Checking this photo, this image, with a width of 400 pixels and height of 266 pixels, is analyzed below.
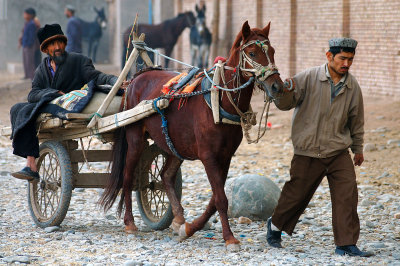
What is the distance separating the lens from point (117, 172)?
23.0ft

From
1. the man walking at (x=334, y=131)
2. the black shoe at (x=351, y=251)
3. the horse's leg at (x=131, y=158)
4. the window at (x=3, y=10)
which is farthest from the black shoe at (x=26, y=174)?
the window at (x=3, y=10)

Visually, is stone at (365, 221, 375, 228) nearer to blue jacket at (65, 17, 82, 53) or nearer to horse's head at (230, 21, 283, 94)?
horse's head at (230, 21, 283, 94)

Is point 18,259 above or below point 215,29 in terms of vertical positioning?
below

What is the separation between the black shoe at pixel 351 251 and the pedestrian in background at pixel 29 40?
1785cm

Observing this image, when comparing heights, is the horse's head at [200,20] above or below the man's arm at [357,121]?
above

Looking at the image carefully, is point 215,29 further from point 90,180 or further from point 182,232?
point 182,232

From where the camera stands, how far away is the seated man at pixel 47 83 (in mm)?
6902

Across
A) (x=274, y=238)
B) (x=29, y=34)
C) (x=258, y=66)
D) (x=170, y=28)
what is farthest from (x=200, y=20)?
(x=258, y=66)

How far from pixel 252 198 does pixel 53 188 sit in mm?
2041

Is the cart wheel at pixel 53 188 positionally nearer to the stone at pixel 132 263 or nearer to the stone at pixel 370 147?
the stone at pixel 132 263

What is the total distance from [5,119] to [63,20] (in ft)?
43.8

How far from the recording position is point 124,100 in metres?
7.10

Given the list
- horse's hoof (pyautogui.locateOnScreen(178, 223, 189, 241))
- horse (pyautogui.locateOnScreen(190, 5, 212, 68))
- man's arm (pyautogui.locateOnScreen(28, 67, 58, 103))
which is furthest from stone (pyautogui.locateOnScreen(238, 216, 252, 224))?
horse (pyautogui.locateOnScreen(190, 5, 212, 68))

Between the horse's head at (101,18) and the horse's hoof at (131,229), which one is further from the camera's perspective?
the horse's head at (101,18)
